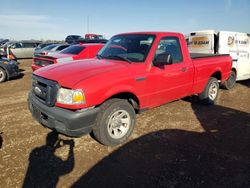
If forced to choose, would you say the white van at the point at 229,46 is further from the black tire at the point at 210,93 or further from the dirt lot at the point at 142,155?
the dirt lot at the point at 142,155

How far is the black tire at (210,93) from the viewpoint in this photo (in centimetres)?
609

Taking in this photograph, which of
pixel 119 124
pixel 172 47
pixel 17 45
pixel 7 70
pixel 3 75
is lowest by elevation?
pixel 119 124

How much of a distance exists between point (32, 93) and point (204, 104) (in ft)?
15.2

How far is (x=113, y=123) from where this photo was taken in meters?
3.94

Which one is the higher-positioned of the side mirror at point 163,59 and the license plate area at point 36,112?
the side mirror at point 163,59

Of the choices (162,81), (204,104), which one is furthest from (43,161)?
(204,104)

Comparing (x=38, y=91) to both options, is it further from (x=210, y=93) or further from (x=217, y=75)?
(x=217, y=75)

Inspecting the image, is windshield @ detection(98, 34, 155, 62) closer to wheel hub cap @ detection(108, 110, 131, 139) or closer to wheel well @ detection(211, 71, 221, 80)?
wheel hub cap @ detection(108, 110, 131, 139)

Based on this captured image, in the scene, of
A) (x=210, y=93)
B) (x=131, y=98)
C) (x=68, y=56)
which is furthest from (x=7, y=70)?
(x=210, y=93)

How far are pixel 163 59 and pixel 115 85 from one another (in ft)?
3.64

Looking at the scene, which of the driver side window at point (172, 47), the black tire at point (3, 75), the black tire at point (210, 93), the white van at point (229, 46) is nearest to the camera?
the driver side window at point (172, 47)

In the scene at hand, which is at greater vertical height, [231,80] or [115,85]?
[115,85]

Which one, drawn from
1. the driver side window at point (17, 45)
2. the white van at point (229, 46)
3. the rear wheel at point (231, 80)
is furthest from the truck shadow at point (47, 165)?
the driver side window at point (17, 45)

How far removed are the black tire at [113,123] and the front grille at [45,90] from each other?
0.79 metres
